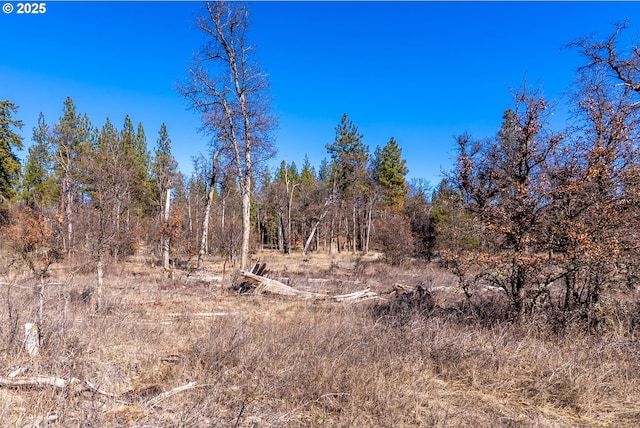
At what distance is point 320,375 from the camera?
3.76 m

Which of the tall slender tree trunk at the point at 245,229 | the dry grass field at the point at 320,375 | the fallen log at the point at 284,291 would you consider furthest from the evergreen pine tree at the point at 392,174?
the dry grass field at the point at 320,375

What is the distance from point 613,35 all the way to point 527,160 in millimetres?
6976

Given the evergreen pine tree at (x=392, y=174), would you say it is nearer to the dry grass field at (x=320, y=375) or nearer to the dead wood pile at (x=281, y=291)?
the dead wood pile at (x=281, y=291)

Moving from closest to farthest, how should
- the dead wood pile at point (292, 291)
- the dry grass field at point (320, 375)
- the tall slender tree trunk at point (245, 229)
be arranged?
the dry grass field at point (320, 375)
the dead wood pile at point (292, 291)
the tall slender tree trunk at point (245, 229)

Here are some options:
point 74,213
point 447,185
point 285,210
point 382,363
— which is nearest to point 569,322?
point 447,185

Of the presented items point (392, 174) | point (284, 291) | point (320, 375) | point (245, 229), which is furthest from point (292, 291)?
point (392, 174)

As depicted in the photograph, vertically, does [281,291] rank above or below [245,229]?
below

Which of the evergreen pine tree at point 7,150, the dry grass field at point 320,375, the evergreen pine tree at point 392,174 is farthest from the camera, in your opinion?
the evergreen pine tree at point 392,174

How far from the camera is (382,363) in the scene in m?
4.18

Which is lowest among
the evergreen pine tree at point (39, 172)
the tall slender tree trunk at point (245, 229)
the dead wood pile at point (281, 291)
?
the dead wood pile at point (281, 291)

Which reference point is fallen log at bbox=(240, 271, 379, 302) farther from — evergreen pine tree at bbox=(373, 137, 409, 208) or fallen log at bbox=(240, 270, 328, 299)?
evergreen pine tree at bbox=(373, 137, 409, 208)

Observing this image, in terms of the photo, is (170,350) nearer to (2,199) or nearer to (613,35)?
(613,35)

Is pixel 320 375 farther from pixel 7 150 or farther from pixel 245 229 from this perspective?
pixel 7 150

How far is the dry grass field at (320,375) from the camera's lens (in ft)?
9.95
